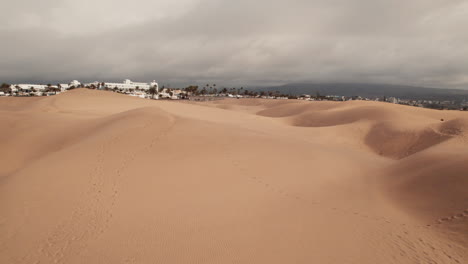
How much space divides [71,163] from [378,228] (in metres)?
11.0

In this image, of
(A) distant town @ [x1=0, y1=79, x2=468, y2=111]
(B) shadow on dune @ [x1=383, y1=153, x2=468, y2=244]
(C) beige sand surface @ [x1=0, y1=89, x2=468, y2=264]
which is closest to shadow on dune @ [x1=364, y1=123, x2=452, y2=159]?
(C) beige sand surface @ [x1=0, y1=89, x2=468, y2=264]

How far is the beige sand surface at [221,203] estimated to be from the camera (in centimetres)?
530

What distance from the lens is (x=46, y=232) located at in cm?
586

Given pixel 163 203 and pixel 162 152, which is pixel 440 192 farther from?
pixel 162 152

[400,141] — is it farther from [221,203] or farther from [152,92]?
[152,92]

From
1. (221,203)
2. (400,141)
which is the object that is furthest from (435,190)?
(400,141)

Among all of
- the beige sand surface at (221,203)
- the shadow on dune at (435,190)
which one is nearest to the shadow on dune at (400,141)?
the beige sand surface at (221,203)

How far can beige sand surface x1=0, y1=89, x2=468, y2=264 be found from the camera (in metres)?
5.30

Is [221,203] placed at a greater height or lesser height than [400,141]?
lesser

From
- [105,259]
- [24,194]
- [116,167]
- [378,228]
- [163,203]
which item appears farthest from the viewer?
[116,167]

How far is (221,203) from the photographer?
7246 mm

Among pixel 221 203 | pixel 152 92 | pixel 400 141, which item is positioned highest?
pixel 152 92

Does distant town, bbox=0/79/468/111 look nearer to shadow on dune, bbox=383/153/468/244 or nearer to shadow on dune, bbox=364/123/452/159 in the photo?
shadow on dune, bbox=364/123/452/159

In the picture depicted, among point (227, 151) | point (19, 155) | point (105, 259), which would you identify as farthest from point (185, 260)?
point (19, 155)
